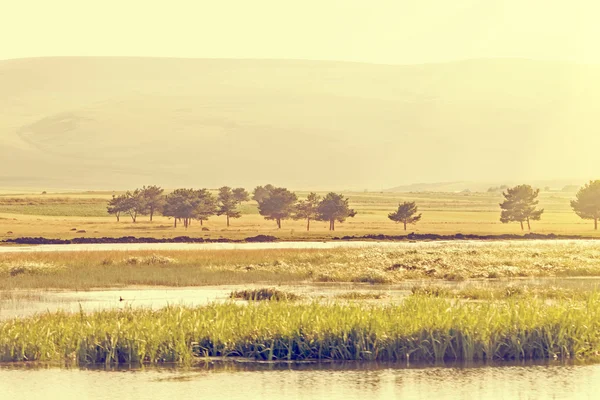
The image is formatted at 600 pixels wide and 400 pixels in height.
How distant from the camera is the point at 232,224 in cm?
14475

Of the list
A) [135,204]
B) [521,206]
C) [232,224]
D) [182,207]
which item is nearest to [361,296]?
[182,207]

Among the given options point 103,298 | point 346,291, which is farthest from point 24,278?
point 346,291

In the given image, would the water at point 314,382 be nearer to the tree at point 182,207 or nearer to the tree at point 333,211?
the tree at point 333,211

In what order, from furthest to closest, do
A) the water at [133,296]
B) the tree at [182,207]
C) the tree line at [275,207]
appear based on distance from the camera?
1. the tree at [182,207]
2. the tree line at [275,207]
3. the water at [133,296]

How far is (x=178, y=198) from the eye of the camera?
139m

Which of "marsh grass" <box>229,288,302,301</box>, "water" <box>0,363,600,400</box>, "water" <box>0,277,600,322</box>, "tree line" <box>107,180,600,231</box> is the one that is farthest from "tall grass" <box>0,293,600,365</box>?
"tree line" <box>107,180,600,231</box>

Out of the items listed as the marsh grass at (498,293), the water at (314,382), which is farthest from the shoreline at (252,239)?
the water at (314,382)

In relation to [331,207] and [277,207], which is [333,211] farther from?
[277,207]

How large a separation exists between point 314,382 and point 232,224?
12179 cm

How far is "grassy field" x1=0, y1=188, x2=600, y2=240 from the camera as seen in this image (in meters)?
114

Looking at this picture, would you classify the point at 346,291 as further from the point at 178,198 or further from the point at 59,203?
the point at 59,203

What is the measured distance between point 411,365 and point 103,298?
18545 millimetres

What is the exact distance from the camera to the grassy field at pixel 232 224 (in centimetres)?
11388

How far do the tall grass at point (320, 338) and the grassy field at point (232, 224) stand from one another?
75.0 meters
